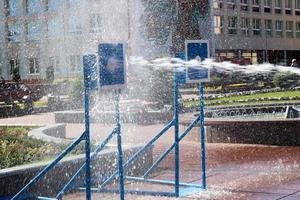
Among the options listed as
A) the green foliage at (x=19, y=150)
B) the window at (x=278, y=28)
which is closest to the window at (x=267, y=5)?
the window at (x=278, y=28)

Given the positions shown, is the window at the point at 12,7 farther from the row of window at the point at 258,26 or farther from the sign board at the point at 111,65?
the sign board at the point at 111,65

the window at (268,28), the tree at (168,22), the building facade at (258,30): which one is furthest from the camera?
the window at (268,28)

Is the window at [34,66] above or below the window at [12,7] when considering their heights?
below

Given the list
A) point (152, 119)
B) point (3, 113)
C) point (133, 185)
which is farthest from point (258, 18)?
point (133, 185)

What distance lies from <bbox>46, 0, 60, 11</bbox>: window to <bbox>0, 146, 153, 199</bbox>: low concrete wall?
34.6m

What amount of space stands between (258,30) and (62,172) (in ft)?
179

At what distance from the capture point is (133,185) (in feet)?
27.8

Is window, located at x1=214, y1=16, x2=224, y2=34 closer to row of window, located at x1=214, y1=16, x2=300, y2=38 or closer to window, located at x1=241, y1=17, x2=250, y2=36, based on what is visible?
row of window, located at x1=214, y1=16, x2=300, y2=38

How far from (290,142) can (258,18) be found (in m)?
50.2

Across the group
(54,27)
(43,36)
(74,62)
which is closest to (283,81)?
(54,27)

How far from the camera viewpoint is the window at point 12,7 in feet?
164

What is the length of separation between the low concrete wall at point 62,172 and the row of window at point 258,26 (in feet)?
151

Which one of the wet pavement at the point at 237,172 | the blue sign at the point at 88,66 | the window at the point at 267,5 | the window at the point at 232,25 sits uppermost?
the window at the point at 267,5

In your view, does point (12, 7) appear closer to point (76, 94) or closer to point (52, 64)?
point (52, 64)
